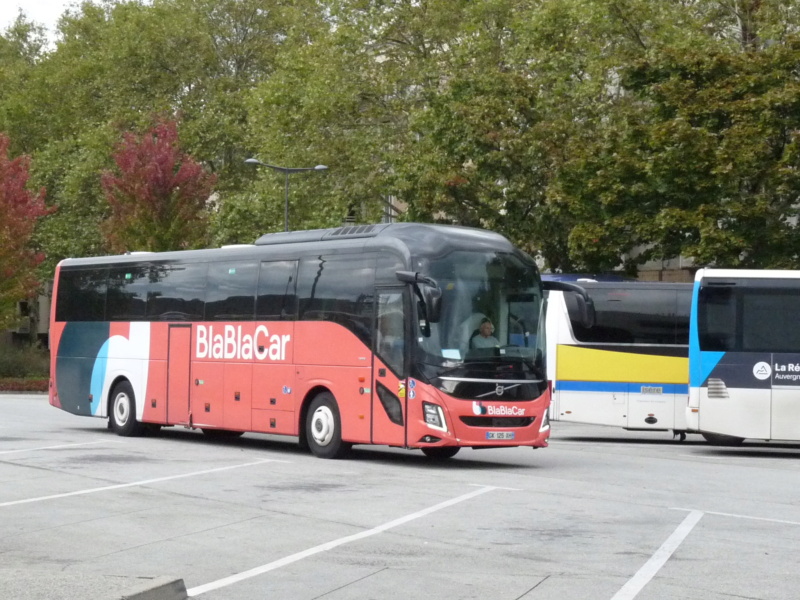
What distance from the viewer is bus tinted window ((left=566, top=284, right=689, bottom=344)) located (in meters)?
27.2

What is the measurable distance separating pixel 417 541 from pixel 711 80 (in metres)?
25.6

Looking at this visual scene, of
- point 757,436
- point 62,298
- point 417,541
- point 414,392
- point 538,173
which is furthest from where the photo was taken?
point 538,173

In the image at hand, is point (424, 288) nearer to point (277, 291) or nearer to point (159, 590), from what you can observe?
point (277, 291)

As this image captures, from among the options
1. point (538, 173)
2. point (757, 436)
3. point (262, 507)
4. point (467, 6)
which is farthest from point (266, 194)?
point (262, 507)

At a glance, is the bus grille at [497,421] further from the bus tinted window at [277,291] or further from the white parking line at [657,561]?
the white parking line at [657,561]

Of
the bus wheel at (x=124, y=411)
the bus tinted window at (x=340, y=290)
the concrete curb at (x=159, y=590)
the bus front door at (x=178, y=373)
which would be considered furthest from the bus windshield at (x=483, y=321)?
the concrete curb at (x=159, y=590)

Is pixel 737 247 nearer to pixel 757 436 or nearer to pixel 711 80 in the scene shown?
pixel 711 80

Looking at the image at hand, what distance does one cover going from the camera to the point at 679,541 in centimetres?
1145

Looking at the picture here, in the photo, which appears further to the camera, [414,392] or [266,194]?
[266,194]

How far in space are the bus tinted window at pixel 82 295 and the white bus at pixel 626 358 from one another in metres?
9.02

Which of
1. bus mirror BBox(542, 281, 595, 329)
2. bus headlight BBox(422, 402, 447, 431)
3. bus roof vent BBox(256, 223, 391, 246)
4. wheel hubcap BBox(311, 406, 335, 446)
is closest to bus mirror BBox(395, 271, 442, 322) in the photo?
bus headlight BBox(422, 402, 447, 431)

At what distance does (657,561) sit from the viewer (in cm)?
1030

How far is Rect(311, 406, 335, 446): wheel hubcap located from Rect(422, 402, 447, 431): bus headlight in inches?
80.9

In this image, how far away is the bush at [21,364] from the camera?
49969 millimetres
